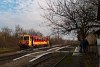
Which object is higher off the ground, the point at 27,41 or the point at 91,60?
the point at 27,41

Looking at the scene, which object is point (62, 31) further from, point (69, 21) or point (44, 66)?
point (44, 66)

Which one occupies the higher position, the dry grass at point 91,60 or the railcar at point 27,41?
the railcar at point 27,41

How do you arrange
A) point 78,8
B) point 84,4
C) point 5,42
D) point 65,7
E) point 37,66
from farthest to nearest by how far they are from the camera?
point 5,42 → point 37,66 → point 65,7 → point 78,8 → point 84,4

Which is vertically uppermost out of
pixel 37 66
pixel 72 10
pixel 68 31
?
pixel 72 10

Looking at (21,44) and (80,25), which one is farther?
(21,44)

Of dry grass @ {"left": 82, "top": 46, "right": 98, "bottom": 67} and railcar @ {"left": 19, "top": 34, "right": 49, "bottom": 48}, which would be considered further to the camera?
railcar @ {"left": 19, "top": 34, "right": 49, "bottom": 48}

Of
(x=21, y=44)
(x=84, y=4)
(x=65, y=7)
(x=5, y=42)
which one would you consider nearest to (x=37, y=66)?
(x=65, y=7)

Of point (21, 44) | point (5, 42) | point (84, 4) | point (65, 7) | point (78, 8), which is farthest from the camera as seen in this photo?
point (5, 42)

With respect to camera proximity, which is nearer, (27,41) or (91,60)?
(91,60)

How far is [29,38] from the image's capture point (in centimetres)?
5034

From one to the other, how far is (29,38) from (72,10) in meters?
32.3

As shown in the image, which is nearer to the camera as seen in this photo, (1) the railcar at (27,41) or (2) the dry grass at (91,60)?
(2) the dry grass at (91,60)

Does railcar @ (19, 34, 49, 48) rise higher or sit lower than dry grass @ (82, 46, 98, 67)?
higher

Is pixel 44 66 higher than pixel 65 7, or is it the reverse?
pixel 65 7
